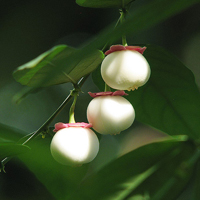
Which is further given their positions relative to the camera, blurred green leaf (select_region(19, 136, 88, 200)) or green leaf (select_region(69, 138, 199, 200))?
blurred green leaf (select_region(19, 136, 88, 200))

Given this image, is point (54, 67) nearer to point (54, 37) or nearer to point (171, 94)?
point (171, 94)

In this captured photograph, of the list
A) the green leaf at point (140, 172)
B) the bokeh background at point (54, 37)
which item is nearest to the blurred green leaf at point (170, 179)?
the green leaf at point (140, 172)

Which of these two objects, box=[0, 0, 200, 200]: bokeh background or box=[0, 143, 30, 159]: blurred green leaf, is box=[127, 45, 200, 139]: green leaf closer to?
box=[0, 143, 30, 159]: blurred green leaf

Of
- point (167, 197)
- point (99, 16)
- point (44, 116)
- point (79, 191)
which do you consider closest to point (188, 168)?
point (167, 197)

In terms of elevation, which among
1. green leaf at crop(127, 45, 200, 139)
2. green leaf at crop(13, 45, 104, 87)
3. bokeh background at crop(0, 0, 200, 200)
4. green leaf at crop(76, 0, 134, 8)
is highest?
green leaf at crop(76, 0, 134, 8)

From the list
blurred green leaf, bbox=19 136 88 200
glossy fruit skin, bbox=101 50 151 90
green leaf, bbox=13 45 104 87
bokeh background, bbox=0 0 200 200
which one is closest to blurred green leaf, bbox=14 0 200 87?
green leaf, bbox=13 45 104 87

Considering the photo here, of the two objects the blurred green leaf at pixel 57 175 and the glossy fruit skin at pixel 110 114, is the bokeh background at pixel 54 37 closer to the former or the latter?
the blurred green leaf at pixel 57 175
